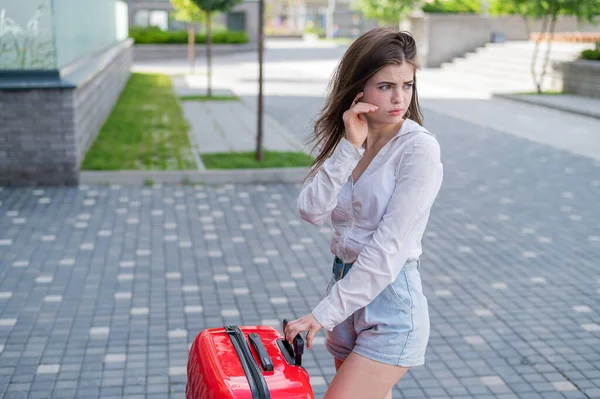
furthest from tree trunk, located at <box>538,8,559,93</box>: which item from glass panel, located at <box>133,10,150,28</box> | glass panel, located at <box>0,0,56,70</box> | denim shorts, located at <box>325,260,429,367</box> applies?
glass panel, located at <box>133,10,150,28</box>

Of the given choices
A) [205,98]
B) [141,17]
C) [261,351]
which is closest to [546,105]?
[205,98]

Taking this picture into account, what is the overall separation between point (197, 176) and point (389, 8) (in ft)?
85.9

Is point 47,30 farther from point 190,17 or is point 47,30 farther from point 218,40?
point 218,40

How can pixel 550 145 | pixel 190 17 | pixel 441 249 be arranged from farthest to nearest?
1. pixel 190 17
2. pixel 550 145
3. pixel 441 249

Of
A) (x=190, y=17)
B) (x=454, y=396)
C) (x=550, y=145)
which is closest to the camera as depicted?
(x=454, y=396)

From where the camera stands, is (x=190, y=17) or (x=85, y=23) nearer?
(x=85, y=23)

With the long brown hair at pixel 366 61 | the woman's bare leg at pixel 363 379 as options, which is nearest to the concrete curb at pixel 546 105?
the long brown hair at pixel 366 61

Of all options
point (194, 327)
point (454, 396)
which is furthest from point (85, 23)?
point (454, 396)

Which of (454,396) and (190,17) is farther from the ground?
(190,17)

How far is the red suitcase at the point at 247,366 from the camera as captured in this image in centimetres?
225

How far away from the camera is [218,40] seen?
37.5m

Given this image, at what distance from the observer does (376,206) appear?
2.48 meters

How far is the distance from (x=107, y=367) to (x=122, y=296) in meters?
1.19

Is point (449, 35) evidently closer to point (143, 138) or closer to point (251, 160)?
point (143, 138)
